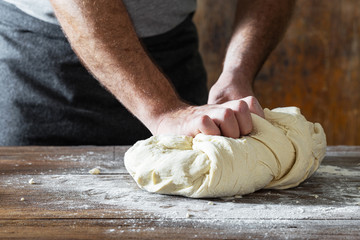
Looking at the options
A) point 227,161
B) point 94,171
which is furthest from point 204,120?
point 94,171

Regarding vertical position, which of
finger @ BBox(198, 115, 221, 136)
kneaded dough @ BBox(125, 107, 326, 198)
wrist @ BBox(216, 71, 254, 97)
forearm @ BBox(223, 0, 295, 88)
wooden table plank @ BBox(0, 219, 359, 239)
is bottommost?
wooden table plank @ BBox(0, 219, 359, 239)

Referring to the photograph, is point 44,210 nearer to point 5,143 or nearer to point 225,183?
point 225,183

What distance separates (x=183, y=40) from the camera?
6.29 feet

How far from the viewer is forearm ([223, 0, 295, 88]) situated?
1.69 meters

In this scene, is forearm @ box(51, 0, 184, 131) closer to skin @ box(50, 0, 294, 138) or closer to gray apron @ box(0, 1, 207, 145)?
skin @ box(50, 0, 294, 138)

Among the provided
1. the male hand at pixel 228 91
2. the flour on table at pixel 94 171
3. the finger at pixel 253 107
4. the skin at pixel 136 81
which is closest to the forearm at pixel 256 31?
the male hand at pixel 228 91

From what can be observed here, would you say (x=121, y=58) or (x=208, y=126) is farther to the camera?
(x=121, y=58)

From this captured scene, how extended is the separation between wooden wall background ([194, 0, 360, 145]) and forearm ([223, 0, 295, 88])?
1149mm

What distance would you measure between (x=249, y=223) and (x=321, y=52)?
2345 mm

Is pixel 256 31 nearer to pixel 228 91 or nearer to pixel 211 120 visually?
pixel 228 91

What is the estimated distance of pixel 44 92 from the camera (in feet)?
5.74

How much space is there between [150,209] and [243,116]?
339mm

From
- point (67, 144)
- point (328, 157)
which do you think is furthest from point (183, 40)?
point (328, 157)

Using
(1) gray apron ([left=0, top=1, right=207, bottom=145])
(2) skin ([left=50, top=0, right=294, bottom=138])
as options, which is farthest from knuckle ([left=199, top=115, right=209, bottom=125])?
(1) gray apron ([left=0, top=1, right=207, bottom=145])
